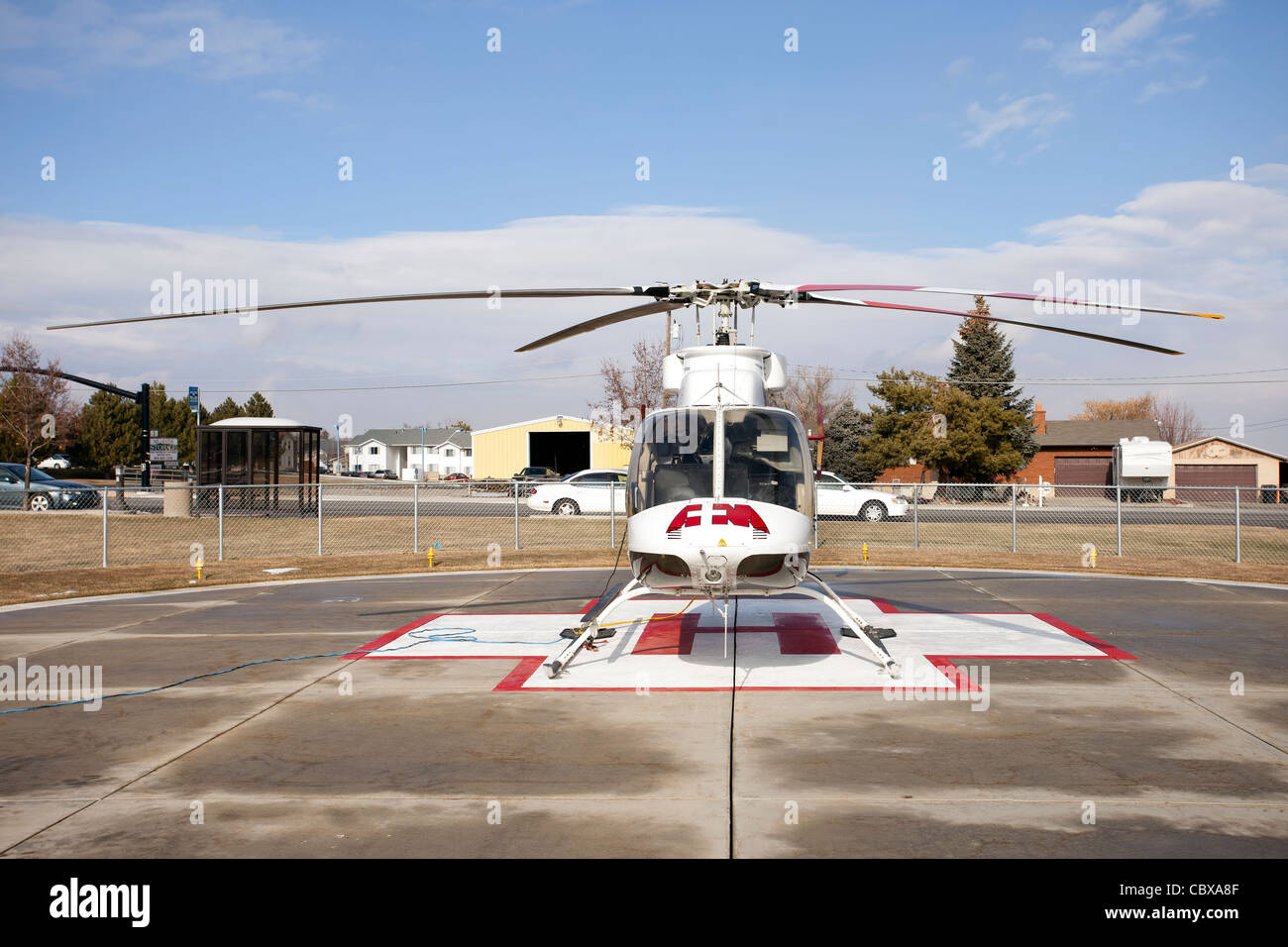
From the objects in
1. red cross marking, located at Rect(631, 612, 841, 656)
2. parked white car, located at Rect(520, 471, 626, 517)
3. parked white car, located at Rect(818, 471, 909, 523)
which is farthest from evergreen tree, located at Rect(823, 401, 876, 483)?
red cross marking, located at Rect(631, 612, 841, 656)

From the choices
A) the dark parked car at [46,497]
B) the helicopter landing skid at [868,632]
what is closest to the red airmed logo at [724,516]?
the helicopter landing skid at [868,632]

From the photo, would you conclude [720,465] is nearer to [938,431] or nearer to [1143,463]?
[938,431]

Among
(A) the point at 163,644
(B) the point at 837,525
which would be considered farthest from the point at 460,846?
(B) the point at 837,525

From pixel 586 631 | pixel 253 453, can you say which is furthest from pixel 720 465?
pixel 253 453

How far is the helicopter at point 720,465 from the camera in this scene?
857 cm

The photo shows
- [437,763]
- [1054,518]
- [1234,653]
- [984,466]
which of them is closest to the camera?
[437,763]

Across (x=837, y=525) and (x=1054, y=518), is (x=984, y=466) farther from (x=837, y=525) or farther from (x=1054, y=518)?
(x=837, y=525)

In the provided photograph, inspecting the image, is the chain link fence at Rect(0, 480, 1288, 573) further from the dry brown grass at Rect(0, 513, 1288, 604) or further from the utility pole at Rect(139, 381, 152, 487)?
the utility pole at Rect(139, 381, 152, 487)

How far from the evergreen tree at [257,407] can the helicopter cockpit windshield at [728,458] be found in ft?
251

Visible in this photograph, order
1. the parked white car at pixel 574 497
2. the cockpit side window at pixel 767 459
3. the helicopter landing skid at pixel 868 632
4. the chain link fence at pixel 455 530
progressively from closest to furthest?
the cockpit side window at pixel 767 459 < the helicopter landing skid at pixel 868 632 < the chain link fence at pixel 455 530 < the parked white car at pixel 574 497

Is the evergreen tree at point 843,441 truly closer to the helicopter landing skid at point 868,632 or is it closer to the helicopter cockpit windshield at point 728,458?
the helicopter landing skid at point 868,632
